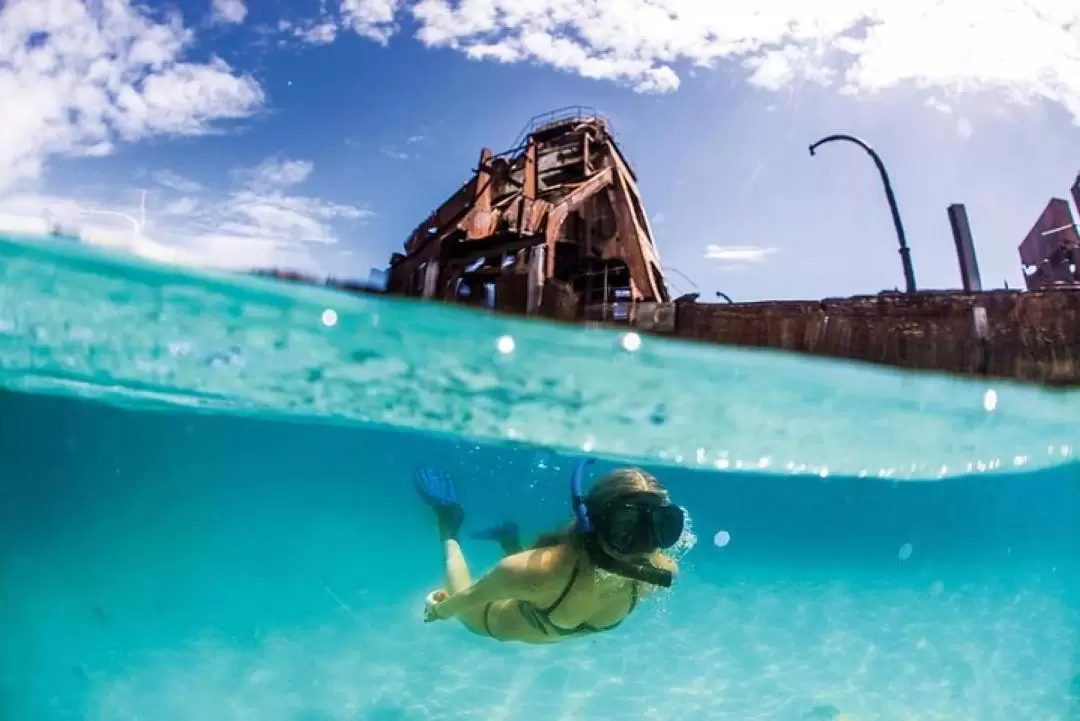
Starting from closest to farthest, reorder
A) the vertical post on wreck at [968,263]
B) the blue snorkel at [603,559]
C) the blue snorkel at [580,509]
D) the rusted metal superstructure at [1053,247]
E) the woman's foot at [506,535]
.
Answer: the blue snorkel at [603,559] < the blue snorkel at [580,509] < the woman's foot at [506,535] < the vertical post on wreck at [968,263] < the rusted metal superstructure at [1053,247]

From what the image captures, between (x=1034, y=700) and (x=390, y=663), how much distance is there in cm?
1306

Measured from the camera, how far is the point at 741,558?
2862cm

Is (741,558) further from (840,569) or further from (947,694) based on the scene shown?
(947,694)

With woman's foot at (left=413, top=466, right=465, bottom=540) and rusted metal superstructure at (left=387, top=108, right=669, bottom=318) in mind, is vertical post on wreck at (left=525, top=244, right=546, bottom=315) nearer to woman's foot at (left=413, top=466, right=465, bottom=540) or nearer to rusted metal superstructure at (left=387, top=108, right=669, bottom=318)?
rusted metal superstructure at (left=387, top=108, right=669, bottom=318)

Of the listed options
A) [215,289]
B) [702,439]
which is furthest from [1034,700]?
[215,289]

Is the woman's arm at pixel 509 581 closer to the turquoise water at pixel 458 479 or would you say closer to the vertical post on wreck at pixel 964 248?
the turquoise water at pixel 458 479

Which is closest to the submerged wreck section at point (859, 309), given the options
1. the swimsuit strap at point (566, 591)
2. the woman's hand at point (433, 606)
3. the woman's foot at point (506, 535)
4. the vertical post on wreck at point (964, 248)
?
the vertical post on wreck at point (964, 248)

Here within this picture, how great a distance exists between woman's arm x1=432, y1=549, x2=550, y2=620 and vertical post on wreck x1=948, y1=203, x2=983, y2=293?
6964 millimetres

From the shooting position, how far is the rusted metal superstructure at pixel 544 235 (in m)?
11.7

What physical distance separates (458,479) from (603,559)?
17.4 metres

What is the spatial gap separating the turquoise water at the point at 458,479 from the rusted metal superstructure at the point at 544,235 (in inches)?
67.3

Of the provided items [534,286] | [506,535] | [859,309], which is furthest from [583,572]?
[534,286]

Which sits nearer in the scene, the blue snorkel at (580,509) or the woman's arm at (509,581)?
the blue snorkel at (580,509)

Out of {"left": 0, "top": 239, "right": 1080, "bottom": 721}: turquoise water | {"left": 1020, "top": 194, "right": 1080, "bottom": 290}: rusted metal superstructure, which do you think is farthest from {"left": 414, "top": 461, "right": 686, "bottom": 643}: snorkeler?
{"left": 1020, "top": 194, "right": 1080, "bottom": 290}: rusted metal superstructure
